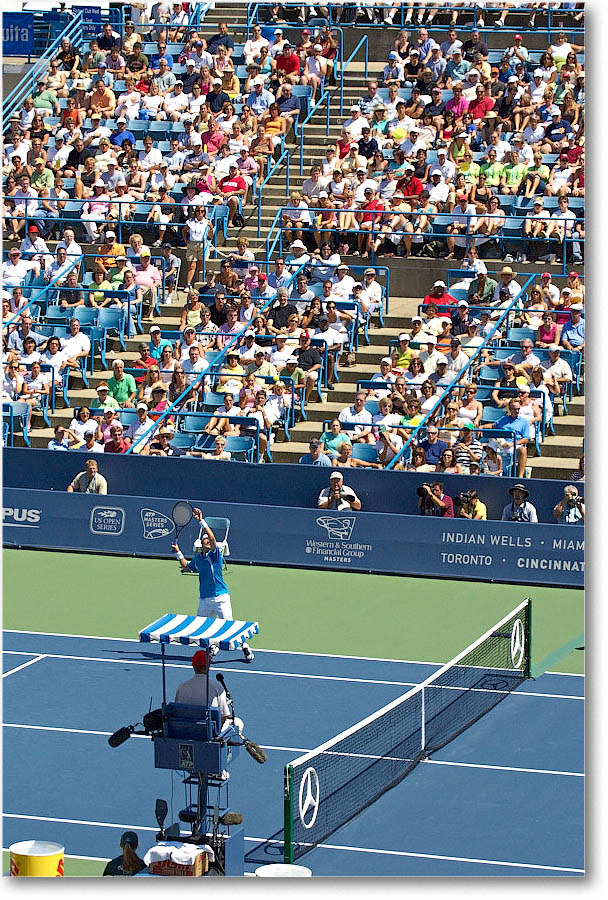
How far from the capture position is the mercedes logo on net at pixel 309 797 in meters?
12.7

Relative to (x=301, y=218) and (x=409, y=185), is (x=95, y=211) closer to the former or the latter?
(x=301, y=218)

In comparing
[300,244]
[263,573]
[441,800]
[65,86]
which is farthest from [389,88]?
[441,800]

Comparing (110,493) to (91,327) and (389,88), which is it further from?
(389,88)

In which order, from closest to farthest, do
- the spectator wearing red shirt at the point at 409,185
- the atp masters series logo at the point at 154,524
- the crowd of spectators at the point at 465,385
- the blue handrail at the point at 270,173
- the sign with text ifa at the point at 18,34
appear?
the atp masters series logo at the point at 154,524 < the crowd of spectators at the point at 465,385 < the spectator wearing red shirt at the point at 409,185 < the blue handrail at the point at 270,173 < the sign with text ifa at the point at 18,34

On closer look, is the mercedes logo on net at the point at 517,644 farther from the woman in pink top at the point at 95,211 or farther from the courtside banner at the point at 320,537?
the woman in pink top at the point at 95,211

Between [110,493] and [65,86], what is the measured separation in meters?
11.2

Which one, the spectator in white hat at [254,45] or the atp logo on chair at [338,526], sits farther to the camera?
the spectator in white hat at [254,45]

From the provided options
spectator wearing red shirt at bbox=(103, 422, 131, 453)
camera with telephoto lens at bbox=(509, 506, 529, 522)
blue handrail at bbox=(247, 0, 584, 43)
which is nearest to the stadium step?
camera with telephoto lens at bbox=(509, 506, 529, 522)

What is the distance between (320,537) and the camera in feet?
71.3

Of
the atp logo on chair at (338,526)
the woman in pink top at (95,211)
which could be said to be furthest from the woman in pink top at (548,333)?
the woman in pink top at (95,211)

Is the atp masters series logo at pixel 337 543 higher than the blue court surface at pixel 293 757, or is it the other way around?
the atp masters series logo at pixel 337 543

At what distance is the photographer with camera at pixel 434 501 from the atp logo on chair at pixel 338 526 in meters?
0.89

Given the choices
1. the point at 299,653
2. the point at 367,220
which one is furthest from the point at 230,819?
the point at 367,220

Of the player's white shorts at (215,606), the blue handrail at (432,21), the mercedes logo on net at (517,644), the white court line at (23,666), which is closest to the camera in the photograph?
the mercedes logo on net at (517,644)
